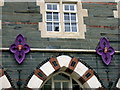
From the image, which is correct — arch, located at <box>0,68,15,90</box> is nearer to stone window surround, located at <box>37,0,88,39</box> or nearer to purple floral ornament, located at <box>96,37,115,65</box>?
stone window surround, located at <box>37,0,88,39</box>

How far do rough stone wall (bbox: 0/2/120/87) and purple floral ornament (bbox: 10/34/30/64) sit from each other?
0.11 meters

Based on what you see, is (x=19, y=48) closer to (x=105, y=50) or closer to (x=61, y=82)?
(x=61, y=82)

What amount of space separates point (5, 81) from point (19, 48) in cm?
93

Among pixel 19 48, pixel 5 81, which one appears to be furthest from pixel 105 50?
pixel 5 81

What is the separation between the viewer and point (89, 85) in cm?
920

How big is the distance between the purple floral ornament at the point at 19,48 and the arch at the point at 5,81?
1.59ft

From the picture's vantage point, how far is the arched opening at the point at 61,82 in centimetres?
944

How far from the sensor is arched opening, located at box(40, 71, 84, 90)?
9438 millimetres

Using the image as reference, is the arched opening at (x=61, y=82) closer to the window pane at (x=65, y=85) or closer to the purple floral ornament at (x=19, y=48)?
the window pane at (x=65, y=85)

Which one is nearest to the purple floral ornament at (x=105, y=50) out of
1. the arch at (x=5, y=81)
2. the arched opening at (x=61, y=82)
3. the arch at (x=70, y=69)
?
the arch at (x=70, y=69)

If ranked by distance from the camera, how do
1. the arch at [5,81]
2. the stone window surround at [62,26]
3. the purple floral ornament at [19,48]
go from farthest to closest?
1. the stone window surround at [62,26]
2. the purple floral ornament at [19,48]
3. the arch at [5,81]

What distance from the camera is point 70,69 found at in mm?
9219

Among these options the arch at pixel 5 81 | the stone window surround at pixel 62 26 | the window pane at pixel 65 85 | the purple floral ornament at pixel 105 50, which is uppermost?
the stone window surround at pixel 62 26

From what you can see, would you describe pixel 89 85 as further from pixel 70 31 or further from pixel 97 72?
pixel 70 31
